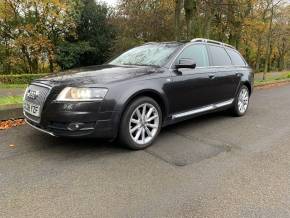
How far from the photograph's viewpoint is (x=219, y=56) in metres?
6.64

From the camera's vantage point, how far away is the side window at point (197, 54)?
18.7 ft

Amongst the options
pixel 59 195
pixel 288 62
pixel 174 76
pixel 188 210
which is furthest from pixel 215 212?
pixel 288 62

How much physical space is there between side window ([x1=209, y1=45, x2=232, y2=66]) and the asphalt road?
1.51 m

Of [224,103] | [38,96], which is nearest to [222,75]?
[224,103]

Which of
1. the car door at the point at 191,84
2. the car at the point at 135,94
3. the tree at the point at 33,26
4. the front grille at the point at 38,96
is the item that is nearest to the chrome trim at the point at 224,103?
the car at the point at 135,94

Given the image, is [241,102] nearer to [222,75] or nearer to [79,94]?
[222,75]

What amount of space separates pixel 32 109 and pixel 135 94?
1.45 meters

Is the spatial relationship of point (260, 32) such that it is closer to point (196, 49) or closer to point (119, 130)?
point (196, 49)

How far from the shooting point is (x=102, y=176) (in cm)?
388

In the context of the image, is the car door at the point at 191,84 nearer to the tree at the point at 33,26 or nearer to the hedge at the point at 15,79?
the hedge at the point at 15,79

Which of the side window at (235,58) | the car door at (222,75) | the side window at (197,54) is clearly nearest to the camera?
the side window at (197,54)

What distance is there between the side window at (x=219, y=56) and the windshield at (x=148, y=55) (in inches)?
38.6

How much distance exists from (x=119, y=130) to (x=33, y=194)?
1.51m

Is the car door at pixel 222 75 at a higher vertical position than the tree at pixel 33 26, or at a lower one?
lower
